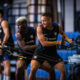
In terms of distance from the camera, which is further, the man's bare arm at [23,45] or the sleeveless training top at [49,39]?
the man's bare arm at [23,45]

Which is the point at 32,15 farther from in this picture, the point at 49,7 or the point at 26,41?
the point at 26,41

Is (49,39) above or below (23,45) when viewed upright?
above

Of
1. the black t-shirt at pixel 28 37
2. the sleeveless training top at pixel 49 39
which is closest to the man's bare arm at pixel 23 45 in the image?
the black t-shirt at pixel 28 37

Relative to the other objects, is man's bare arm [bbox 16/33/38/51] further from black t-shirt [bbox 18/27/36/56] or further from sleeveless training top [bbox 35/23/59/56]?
sleeveless training top [bbox 35/23/59/56]

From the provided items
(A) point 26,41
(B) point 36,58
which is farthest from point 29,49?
(B) point 36,58

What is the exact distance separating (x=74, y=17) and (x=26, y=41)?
412 cm

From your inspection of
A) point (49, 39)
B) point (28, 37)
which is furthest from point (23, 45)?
point (49, 39)

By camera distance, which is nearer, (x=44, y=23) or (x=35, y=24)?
(x=44, y=23)

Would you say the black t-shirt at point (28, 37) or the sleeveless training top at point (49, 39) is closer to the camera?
the sleeveless training top at point (49, 39)

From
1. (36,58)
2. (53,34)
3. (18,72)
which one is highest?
(53,34)

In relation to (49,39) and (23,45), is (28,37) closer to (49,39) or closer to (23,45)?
(23,45)

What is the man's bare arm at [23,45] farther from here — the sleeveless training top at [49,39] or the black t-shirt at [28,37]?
the sleeveless training top at [49,39]

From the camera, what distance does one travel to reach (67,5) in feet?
32.5

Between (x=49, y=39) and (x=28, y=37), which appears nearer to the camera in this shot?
(x=49, y=39)
